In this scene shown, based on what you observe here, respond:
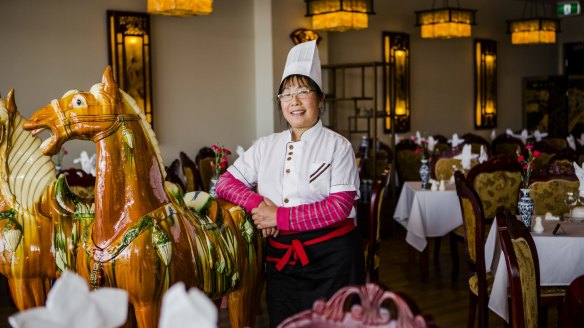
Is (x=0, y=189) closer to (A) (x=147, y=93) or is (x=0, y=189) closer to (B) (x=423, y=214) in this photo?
(B) (x=423, y=214)

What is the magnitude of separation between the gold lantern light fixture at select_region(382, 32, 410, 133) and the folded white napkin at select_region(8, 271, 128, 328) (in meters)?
8.42

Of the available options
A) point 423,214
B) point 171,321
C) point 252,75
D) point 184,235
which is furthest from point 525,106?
point 171,321

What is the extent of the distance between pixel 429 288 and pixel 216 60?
3.67m

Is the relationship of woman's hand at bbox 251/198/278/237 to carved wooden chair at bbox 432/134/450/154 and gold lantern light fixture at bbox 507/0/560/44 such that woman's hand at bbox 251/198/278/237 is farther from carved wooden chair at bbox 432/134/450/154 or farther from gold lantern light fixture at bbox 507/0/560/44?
gold lantern light fixture at bbox 507/0/560/44

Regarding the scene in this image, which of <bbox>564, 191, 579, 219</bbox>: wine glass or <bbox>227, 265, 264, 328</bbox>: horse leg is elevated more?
<bbox>564, 191, 579, 219</bbox>: wine glass

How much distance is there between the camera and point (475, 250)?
12.9 ft

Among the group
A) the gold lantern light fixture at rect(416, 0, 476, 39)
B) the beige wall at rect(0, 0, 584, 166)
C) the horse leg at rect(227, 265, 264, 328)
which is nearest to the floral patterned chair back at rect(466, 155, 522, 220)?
the horse leg at rect(227, 265, 264, 328)

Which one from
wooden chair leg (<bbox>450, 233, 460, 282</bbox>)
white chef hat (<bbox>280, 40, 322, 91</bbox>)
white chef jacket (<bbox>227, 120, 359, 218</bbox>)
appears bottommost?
wooden chair leg (<bbox>450, 233, 460, 282</bbox>)

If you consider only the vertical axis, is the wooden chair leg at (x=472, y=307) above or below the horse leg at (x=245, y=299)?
below

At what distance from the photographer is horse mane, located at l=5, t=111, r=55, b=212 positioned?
9.45 ft

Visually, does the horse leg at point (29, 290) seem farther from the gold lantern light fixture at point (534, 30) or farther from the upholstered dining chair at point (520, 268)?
the gold lantern light fixture at point (534, 30)

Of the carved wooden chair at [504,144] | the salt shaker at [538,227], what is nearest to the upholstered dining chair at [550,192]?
the salt shaker at [538,227]

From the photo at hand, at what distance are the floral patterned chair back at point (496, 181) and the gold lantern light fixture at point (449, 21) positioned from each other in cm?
404

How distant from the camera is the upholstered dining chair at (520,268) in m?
2.50
